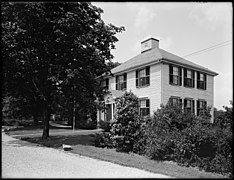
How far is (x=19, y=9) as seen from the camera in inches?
458

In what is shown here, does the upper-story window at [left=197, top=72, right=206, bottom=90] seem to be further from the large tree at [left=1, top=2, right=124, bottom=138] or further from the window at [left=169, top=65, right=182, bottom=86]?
the large tree at [left=1, top=2, right=124, bottom=138]

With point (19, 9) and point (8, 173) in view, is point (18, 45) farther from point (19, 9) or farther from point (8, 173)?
point (8, 173)

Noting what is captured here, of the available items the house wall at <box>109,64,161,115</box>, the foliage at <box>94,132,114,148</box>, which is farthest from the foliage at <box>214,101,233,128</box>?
the house wall at <box>109,64,161,115</box>

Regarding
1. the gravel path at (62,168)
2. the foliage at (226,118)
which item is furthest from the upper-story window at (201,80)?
the gravel path at (62,168)

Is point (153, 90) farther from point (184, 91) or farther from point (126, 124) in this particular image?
point (126, 124)

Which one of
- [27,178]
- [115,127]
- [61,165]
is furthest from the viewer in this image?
[115,127]

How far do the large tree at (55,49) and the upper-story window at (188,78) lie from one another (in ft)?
28.7

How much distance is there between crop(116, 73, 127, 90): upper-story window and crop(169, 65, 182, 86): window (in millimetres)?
4923

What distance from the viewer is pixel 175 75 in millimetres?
19766

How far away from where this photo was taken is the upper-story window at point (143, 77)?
1992 cm

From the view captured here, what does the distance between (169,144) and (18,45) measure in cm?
1002

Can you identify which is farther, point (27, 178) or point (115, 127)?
point (115, 127)

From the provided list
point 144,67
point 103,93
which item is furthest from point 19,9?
point 144,67

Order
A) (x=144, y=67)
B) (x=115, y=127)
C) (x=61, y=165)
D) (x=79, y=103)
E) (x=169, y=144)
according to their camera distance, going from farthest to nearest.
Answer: (x=144, y=67) < (x=79, y=103) < (x=115, y=127) < (x=169, y=144) < (x=61, y=165)
